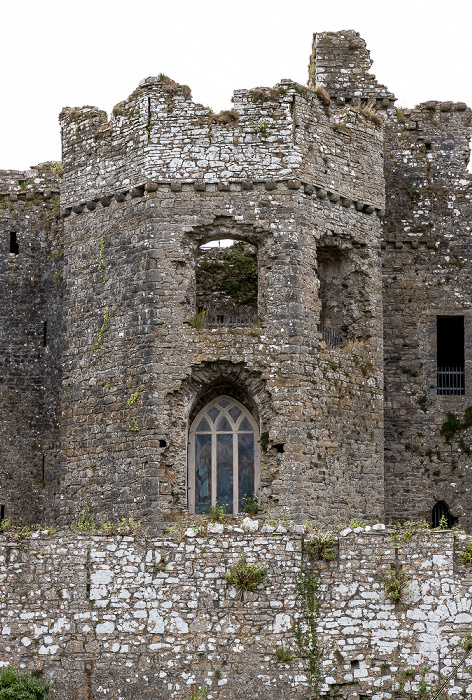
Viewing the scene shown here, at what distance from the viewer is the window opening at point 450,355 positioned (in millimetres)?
32844

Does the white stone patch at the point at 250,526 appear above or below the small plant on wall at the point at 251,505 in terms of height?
below

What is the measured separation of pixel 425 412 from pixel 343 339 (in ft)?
11.9

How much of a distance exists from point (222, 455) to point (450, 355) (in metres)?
7.46

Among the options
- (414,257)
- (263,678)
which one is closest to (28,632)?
(263,678)

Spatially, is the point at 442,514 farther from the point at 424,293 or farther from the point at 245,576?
the point at 245,576

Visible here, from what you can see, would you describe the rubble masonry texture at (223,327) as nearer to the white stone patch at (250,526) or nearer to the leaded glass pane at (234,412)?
the leaded glass pane at (234,412)

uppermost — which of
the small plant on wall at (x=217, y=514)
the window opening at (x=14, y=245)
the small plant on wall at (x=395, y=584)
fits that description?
the window opening at (x=14, y=245)

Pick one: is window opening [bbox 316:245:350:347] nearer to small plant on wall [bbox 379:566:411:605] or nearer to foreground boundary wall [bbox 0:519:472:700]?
foreground boundary wall [bbox 0:519:472:700]

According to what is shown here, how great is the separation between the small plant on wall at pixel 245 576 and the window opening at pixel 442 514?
12.2 meters

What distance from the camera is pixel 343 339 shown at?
29.9m

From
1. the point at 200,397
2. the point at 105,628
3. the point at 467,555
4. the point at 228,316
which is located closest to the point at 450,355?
the point at 228,316

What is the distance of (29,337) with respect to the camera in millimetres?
32812

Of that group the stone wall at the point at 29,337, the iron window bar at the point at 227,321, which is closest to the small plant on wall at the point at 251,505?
the iron window bar at the point at 227,321

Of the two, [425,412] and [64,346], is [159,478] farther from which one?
[425,412]
